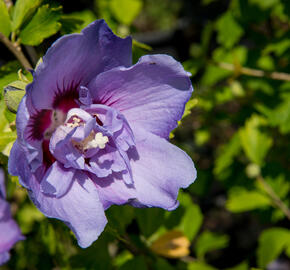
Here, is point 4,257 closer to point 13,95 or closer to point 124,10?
point 13,95

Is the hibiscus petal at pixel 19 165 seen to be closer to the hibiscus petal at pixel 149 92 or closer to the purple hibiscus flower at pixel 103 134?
the purple hibiscus flower at pixel 103 134

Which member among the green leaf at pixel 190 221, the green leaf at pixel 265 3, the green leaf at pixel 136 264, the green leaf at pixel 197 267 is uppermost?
the green leaf at pixel 265 3

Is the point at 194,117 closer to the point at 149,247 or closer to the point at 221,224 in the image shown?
the point at 221,224

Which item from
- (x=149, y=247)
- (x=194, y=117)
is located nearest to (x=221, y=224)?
(x=194, y=117)

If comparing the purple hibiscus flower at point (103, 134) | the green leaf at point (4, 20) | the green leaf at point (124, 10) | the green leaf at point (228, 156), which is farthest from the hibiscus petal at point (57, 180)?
the green leaf at point (228, 156)

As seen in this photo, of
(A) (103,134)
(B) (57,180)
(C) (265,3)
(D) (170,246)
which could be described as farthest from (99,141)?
(C) (265,3)

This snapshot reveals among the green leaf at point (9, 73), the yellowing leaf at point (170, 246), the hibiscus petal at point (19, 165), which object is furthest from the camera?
the yellowing leaf at point (170, 246)

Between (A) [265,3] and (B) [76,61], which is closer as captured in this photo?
(B) [76,61]

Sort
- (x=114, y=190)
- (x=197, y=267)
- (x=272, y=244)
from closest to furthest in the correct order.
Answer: (x=114, y=190) → (x=197, y=267) → (x=272, y=244)
